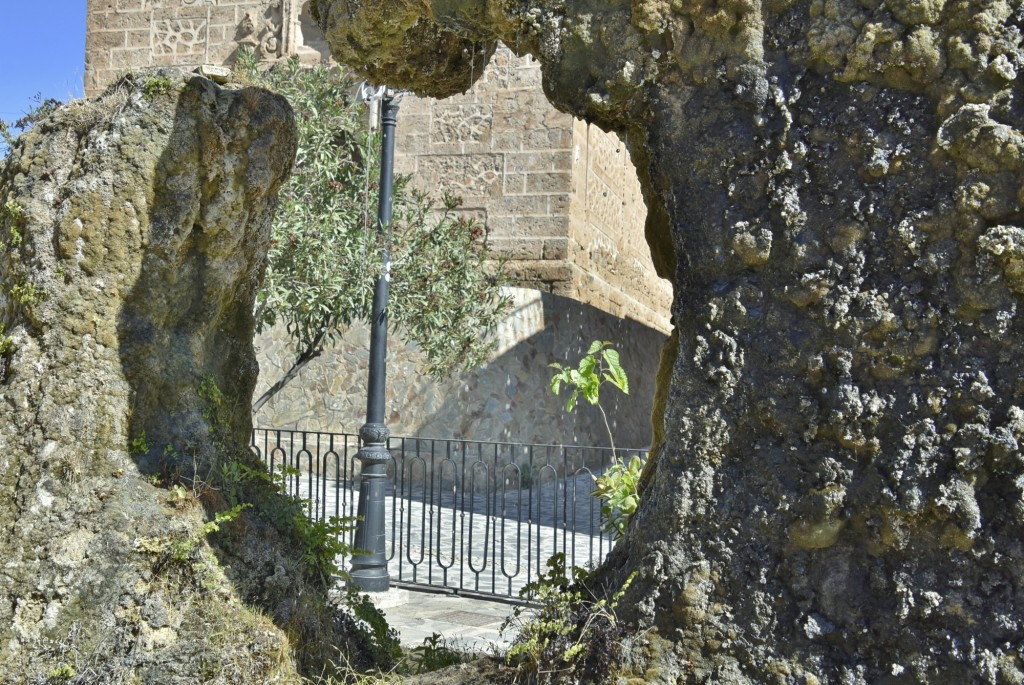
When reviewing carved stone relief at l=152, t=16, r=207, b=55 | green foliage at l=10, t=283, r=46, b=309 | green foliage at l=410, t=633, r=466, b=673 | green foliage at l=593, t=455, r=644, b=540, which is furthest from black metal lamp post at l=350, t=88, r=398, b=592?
carved stone relief at l=152, t=16, r=207, b=55

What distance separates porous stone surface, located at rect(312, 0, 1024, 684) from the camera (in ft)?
7.79

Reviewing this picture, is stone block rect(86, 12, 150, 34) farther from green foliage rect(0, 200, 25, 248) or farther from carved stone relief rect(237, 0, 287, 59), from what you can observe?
green foliage rect(0, 200, 25, 248)

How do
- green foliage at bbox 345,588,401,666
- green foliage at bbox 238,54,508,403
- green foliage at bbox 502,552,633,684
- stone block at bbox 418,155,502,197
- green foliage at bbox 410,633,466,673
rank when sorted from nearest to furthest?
green foliage at bbox 502,552,633,684
green foliage at bbox 410,633,466,673
green foliage at bbox 345,588,401,666
green foliage at bbox 238,54,508,403
stone block at bbox 418,155,502,197

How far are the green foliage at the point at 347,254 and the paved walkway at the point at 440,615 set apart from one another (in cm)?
276

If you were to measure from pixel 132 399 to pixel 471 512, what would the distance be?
17.3 feet

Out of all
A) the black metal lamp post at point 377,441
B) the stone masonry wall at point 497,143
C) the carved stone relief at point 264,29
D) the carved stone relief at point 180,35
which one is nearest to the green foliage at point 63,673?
the black metal lamp post at point 377,441

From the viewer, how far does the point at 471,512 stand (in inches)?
345

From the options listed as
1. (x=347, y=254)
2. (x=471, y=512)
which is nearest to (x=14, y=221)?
(x=471, y=512)

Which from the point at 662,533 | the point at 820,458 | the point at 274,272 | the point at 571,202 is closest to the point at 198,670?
the point at 662,533

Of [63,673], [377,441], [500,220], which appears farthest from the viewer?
[500,220]

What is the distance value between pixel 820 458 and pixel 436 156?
13.9 m

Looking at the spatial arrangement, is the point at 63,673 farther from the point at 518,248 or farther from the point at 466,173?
the point at 466,173

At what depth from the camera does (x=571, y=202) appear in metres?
15.2

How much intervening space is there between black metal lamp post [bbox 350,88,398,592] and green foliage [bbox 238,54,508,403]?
4.13 ft
